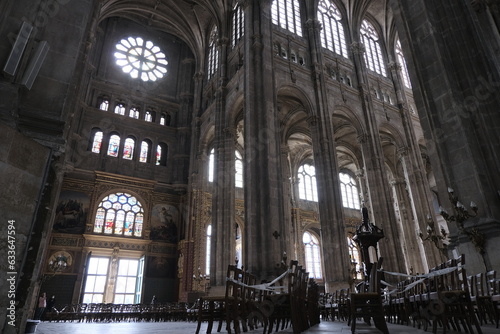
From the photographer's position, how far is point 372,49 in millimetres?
25250

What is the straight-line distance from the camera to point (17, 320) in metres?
3.89

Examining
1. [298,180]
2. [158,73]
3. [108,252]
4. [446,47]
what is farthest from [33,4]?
[298,180]

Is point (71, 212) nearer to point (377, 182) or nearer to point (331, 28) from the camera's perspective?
point (377, 182)

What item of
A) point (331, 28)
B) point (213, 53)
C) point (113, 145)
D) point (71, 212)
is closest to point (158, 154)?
point (113, 145)

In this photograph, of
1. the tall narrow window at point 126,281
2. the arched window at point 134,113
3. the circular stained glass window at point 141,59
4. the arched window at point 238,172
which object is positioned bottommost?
the tall narrow window at point 126,281

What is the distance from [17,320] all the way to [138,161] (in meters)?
19.1

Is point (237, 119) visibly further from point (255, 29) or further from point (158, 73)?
point (158, 73)

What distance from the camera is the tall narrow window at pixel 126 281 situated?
19156 millimetres

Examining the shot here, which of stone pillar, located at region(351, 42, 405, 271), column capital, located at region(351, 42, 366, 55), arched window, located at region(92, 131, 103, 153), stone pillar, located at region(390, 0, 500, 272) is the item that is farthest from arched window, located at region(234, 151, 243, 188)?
stone pillar, located at region(390, 0, 500, 272)

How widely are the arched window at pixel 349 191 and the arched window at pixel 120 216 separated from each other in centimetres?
1801

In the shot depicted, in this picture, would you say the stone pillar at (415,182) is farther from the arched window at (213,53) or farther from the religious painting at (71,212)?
the religious painting at (71,212)

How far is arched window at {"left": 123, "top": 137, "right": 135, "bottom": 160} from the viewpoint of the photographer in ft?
72.5

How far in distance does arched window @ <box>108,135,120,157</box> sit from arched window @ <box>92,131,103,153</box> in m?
0.61

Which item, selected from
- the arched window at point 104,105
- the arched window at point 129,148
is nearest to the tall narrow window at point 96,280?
the arched window at point 129,148
